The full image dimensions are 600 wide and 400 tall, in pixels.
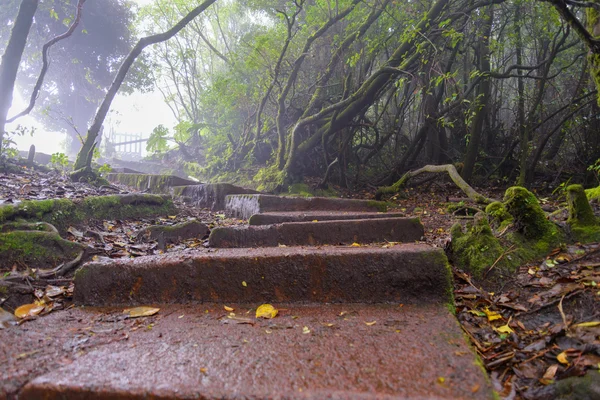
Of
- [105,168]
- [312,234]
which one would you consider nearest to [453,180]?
[312,234]

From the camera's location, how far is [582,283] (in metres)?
1.43

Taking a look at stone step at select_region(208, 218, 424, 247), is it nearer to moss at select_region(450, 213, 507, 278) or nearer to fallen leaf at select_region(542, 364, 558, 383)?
moss at select_region(450, 213, 507, 278)

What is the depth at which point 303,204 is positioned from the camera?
12.4ft

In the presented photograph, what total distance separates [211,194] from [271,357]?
146 inches

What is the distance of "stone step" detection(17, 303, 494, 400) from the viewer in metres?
0.89

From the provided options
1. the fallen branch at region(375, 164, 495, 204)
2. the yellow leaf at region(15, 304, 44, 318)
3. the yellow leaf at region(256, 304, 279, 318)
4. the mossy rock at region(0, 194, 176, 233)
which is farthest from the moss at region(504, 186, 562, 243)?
the mossy rock at region(0, 194, 176, 233)

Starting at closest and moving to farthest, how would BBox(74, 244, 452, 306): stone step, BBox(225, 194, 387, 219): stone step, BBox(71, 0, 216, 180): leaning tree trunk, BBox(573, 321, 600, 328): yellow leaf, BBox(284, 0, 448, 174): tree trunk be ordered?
1. BBox(573, 321, 600, 328): yellow leaf
2. BBox(74, 244, 452, 306): stone step
3. BBox(225, 194, 387, 219): stone step
4. BBox(71, 0, 216, 180): leaning tree trunk
5. BBox(284, 0, 448, 174): tree trunk

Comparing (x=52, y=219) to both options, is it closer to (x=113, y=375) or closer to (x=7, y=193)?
(x=7, y=193)

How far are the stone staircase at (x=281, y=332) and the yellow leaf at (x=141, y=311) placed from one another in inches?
2.2

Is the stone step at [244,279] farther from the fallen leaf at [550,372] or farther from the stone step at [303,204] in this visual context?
the stone step at [303,204]

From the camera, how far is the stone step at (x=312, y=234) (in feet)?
7.82

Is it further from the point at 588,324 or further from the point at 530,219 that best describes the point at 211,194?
the point at 588,324

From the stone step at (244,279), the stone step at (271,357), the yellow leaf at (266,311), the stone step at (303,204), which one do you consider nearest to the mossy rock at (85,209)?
the stone step at (303,204)

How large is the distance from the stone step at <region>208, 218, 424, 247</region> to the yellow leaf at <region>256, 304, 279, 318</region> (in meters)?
0.88
